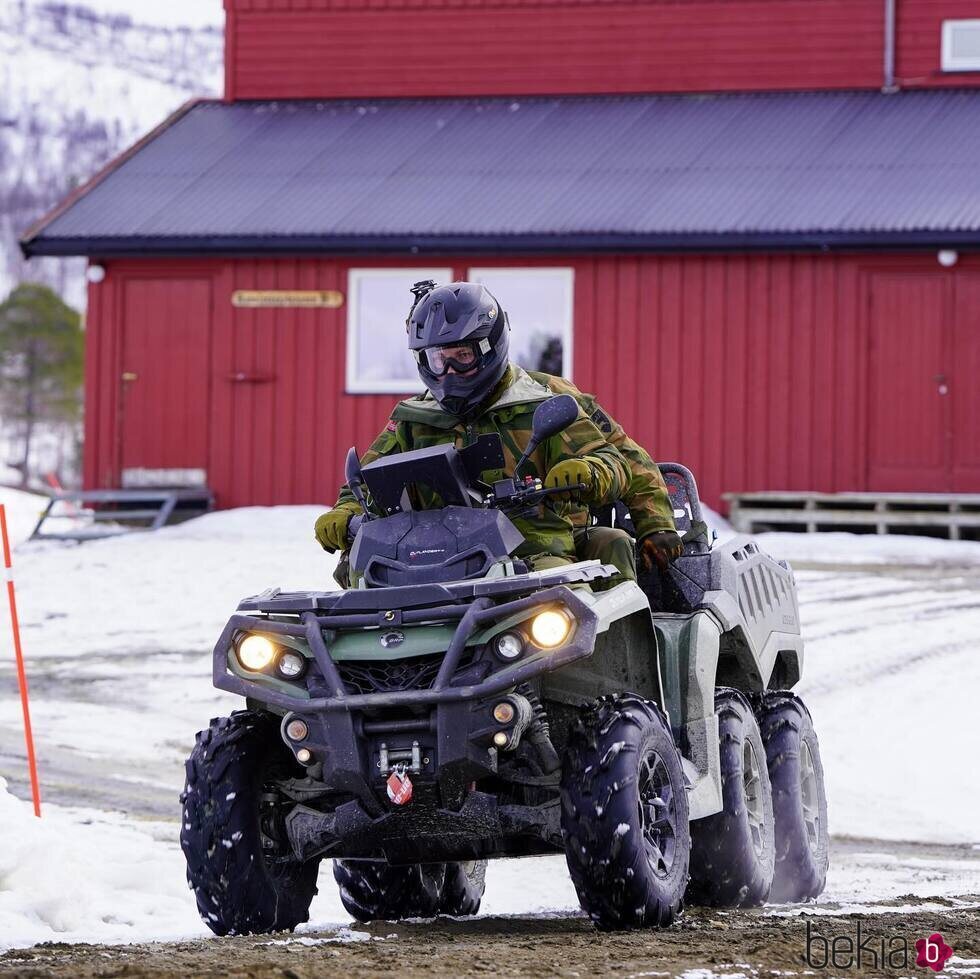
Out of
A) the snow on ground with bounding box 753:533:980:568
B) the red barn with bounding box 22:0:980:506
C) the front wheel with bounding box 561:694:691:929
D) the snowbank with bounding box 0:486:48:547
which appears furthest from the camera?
the snowbank with bounding box 0:486:48:547

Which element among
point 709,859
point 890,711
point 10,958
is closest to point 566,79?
point 890,711

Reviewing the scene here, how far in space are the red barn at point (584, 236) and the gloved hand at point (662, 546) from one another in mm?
12369

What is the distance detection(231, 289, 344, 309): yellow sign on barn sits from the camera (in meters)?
20.5

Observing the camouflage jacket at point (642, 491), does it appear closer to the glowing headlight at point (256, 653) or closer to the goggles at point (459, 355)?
the goggles at point (459, 355)

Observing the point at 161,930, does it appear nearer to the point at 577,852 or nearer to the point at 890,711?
the point at 577,852

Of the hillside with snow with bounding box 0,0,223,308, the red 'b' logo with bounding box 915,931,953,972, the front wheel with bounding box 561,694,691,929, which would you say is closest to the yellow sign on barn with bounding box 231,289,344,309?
the front wheel with bounding box 561,694,691,929

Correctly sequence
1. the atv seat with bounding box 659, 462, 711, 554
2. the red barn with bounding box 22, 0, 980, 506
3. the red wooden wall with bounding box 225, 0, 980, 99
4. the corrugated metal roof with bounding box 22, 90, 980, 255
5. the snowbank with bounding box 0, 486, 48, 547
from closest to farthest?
the atv seat with bounding box 659, 462, 711, 554 < the corrugated metal roof with bounding box 22, 90, 980, 255 < the red barn with bounding box 22, 0, 980, 506 < the red wooden wall with bounding box 225, 0, 980, 99 < the snowbank with bounding box 0, 486, 48, 547

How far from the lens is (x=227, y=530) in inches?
765

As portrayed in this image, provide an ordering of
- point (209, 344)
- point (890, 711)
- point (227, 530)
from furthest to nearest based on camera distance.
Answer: point (209, 344) < point (227, 530) < point (890, 711)

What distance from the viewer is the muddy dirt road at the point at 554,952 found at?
4691 mm

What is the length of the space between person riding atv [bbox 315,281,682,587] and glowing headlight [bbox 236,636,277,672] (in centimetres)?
69

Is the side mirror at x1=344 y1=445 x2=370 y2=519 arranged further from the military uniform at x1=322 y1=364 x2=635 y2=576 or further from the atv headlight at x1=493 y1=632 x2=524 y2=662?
the atv headlight at x1=493 y1=632 x2=524 y2=662

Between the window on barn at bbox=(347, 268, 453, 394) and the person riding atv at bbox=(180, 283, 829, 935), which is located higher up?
the window on barn at bbox=(347, 268, 453, 394)

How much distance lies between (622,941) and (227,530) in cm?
1440
